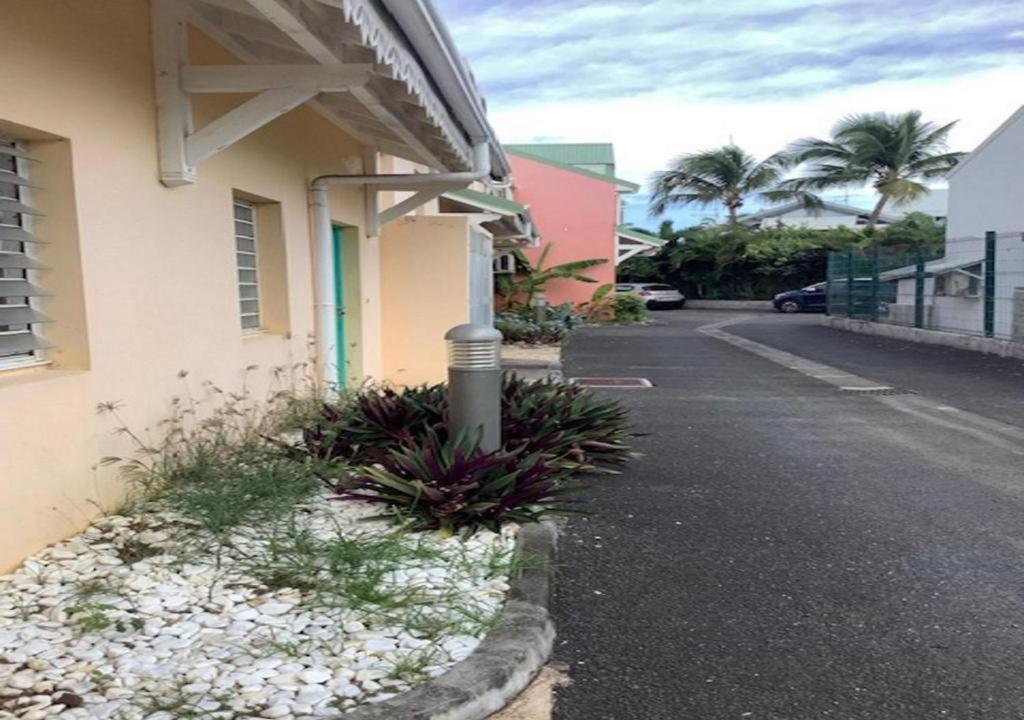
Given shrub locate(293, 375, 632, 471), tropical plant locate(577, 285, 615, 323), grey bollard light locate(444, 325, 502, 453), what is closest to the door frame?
shrub locate(293, 375, 632, 471)

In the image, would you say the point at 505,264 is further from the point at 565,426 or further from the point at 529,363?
the point at 565,426

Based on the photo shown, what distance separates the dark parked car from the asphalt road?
1082 inches

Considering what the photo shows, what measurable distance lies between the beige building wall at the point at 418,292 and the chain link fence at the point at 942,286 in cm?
951

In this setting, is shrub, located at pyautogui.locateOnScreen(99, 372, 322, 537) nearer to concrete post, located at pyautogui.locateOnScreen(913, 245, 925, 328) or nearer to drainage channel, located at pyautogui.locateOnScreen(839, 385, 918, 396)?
drainage channel, located at pyautogui.locateOnScreen(839, 385, 918, 396)

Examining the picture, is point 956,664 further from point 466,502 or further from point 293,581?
point 293,581

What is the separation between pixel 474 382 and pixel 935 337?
46.6 feet

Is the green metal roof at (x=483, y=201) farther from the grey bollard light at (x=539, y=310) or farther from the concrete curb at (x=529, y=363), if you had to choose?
the grey bollard light at (x=539, y=310)

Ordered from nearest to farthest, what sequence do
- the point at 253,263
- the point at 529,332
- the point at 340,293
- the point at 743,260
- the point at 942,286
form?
the point at 253,263 → the point at 340,293 → the point at 942,286 → the point at 529,332 → the point at 743,260

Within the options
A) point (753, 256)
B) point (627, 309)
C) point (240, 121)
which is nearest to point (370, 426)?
point (240, 121)

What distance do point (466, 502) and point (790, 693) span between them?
1986mm

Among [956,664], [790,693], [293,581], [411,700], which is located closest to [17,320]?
[293,581]

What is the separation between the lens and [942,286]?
16.6 meters

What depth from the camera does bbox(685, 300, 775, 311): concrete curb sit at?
36.5 m

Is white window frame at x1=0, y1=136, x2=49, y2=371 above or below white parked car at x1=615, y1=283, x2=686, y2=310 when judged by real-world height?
above
